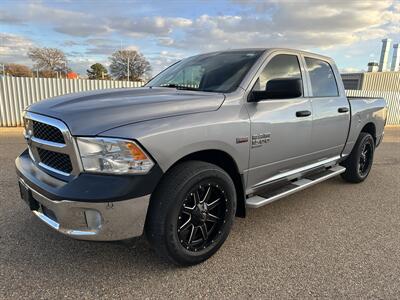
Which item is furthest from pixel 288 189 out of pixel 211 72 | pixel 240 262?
pixel 211 72

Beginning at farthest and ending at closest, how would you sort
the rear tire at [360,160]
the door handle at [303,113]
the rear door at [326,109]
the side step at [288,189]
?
the rear tire at [360,160] → the rear door at [326,109] → the door handle at [303,113] → the side step at [288,189]

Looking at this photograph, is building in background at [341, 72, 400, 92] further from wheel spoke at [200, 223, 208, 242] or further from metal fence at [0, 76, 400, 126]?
wheel spoke at [200, 223, 208, 242]

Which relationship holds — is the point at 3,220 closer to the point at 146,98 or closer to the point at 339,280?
the point at 146,98

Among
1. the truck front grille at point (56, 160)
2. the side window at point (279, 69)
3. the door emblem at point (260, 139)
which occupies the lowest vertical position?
the truck front grille at point (56, 160)

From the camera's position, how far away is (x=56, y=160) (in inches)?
98.9

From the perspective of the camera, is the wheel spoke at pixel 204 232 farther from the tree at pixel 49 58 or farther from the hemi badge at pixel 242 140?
the tree at pixel 49 58

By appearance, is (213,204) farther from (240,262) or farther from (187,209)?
(240,262)

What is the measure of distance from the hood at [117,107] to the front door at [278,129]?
0.50m

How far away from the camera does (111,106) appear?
2494mm

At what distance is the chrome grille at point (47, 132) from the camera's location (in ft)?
7.95

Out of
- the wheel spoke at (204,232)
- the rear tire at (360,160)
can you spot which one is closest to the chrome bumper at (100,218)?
the wheel spoke at (204,232)

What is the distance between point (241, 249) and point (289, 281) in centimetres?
60

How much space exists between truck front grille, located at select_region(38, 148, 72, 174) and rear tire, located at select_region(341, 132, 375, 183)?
4.34 m

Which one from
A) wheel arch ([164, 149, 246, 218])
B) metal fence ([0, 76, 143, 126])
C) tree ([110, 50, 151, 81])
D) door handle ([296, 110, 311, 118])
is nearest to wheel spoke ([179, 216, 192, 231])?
wheel arch ([164, 149, 246, 218])
